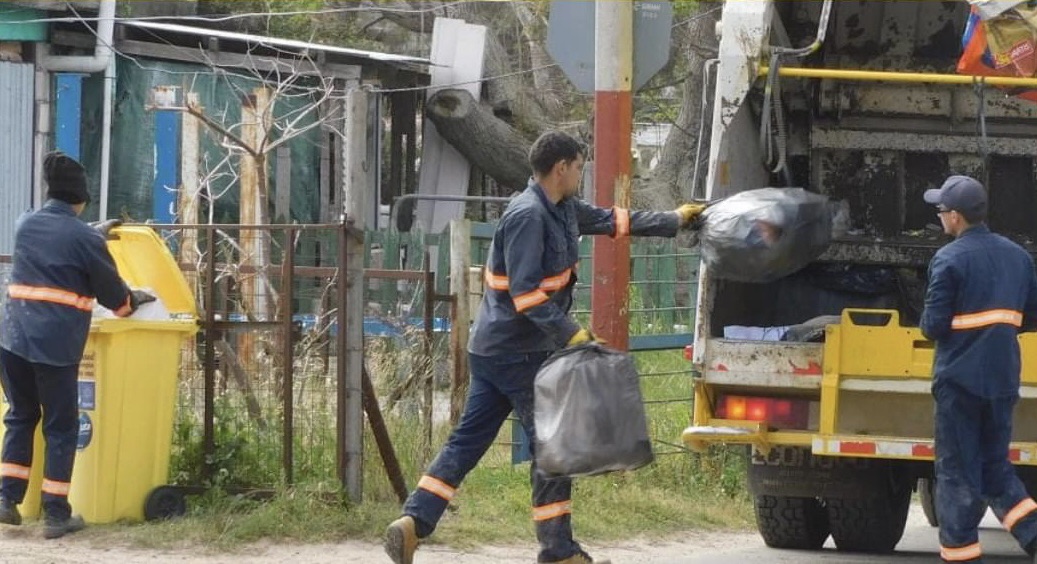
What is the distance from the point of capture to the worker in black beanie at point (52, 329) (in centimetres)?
733

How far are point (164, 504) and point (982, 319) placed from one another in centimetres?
346

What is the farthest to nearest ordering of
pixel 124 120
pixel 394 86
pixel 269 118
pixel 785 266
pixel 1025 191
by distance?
pixel 394 86
pixel 124 120
pixel 269 118
pixel 1025 191
pixel 785 266

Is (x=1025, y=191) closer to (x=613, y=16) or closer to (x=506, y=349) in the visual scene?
(x=613, y=16)

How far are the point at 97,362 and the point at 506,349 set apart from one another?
1.98 meters

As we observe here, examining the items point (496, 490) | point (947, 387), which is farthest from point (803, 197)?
point (496, 490)

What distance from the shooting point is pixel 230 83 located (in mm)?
17047

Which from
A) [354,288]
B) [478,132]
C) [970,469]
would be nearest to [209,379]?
[354,288]

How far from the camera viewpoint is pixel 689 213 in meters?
7.21

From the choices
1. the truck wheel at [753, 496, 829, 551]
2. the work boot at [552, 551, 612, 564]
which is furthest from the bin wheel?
the truck wheel at [753, 496, 829, 551]

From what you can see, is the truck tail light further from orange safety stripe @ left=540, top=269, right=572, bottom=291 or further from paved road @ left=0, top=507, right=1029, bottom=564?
orange safety stripe @ left=540, top=269, right=572, bottom=291

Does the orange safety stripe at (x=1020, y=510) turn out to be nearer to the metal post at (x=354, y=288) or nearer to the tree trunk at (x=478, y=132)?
the metal post at (x=354, y=288)

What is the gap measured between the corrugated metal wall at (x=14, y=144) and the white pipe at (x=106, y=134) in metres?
0.62

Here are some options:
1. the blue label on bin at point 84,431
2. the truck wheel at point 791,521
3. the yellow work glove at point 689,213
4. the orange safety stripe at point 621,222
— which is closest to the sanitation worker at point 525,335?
the orange safety stripe at point 621,222

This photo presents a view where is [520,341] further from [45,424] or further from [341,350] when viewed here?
[45,424]
